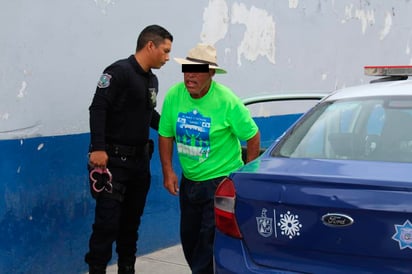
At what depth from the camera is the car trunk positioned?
278 cm

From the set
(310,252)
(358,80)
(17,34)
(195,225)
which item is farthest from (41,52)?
(358,80)

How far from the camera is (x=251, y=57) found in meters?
6.78

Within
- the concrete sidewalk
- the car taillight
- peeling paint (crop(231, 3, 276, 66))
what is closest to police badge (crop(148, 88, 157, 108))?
the car taillight

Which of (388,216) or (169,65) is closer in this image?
(388,216)

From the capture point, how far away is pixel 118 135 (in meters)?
4.37

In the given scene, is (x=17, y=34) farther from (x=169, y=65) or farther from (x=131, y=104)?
(x=169, y=65)

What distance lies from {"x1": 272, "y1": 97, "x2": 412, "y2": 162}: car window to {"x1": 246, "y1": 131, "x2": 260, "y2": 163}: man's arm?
1.46 ft

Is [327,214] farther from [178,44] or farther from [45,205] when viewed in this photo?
[178,44]

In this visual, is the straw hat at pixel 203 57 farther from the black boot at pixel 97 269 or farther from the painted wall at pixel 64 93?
the black boot at pixel 97 269

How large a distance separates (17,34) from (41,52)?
0.76 feet

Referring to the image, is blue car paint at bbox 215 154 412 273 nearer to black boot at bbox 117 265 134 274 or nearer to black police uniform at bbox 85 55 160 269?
black police uniform at bbox 85 55 160 269

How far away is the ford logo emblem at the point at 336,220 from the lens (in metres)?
2.86

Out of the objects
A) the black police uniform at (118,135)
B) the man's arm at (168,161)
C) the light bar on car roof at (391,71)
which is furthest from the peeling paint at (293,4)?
the man's arm at (168,161)

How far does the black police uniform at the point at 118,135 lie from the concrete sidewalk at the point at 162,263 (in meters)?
0.89
